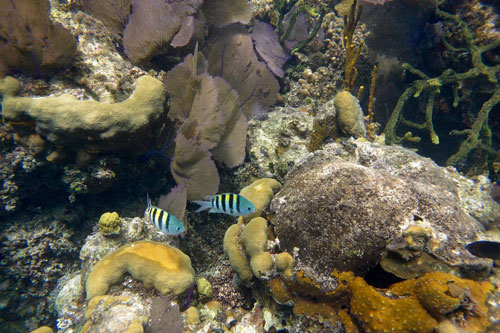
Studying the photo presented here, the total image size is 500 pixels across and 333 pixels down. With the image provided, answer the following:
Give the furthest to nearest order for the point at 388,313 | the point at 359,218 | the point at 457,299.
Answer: the point at 359,218
the point at 388,313
the point at 457,299

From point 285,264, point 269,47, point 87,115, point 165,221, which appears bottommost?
point 285,264

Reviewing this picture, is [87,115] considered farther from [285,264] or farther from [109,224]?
[285,264]

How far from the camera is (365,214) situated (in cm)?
226

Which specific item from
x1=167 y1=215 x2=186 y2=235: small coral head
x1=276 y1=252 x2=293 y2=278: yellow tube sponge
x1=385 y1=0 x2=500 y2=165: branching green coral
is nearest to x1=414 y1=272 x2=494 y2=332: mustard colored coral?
x1=276 y1=252 x2=293 y2=278: yellow tube sponge

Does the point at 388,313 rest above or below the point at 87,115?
below

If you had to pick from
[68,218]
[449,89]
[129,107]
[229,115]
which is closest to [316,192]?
[229,115]

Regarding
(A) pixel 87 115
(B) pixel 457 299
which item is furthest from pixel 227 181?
(B) pixel 457 299

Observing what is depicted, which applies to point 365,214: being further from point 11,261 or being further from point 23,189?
point 11,261

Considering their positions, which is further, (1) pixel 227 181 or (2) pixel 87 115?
(1) pixel 227 181

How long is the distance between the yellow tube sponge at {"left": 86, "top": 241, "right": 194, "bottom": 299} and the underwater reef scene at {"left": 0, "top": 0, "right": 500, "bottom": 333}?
0.9 inches

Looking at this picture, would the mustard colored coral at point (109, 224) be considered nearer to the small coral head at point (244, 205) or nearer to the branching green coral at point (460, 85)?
the small coral head at point (244, 205)

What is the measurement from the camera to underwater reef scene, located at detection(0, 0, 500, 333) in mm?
2201

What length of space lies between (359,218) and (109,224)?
3.00 metres

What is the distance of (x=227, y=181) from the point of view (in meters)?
3.85
